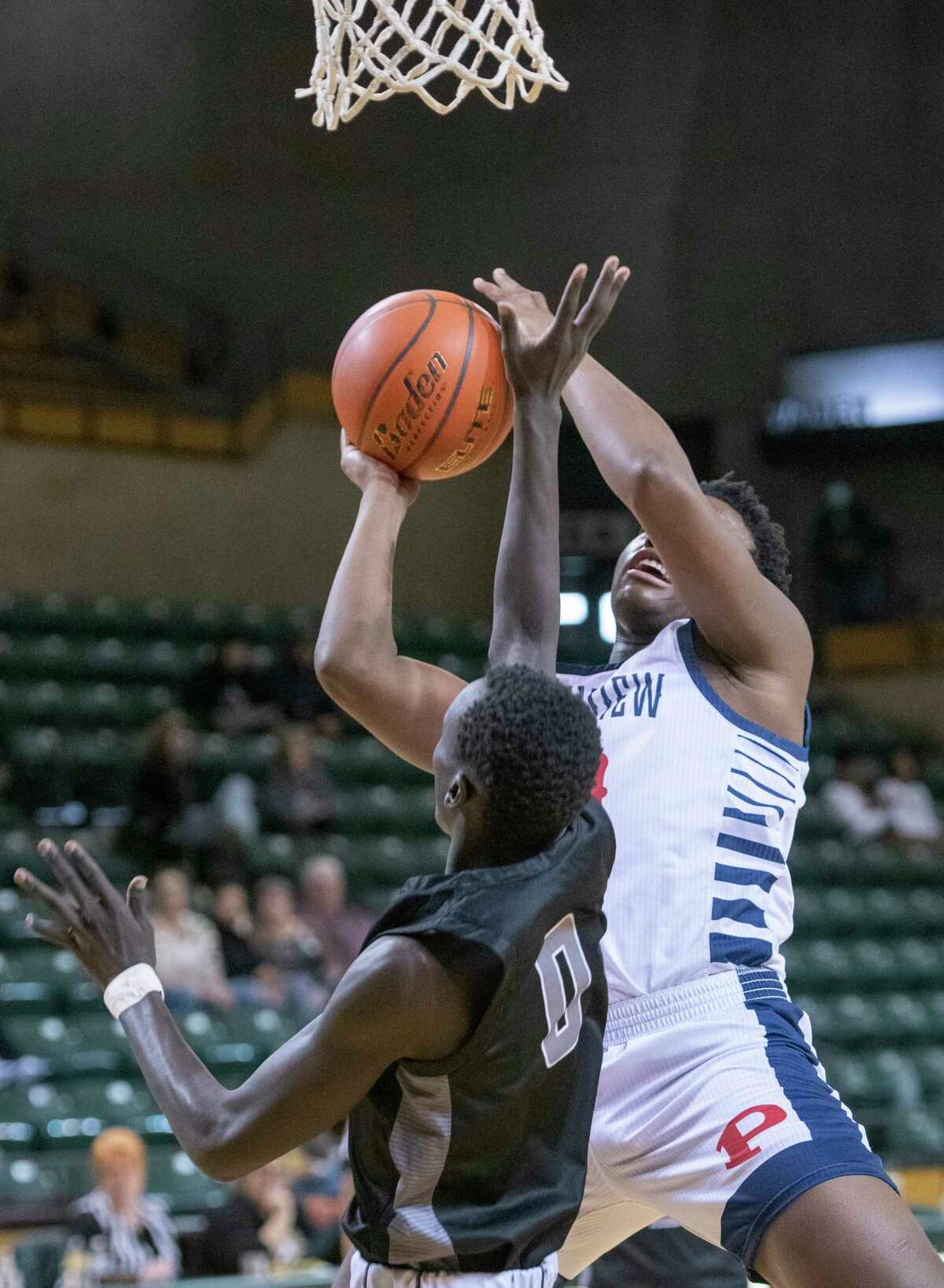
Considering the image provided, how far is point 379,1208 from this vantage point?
6.63 feet

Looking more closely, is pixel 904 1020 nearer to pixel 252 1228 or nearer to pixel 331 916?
pixel 331 916

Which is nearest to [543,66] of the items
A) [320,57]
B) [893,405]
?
[320,57]

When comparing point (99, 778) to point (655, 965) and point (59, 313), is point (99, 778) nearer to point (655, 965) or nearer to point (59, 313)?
point (59, 313)

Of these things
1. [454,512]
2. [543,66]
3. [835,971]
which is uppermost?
[543,66]

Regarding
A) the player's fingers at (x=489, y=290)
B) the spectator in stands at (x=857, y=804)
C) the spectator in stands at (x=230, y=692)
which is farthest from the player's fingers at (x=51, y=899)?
the spectator in stands at (x=857, y=804)

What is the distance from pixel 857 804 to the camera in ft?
36.0

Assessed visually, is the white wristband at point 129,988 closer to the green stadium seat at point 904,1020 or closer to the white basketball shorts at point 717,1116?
the white basketball shorts at point 717,1116

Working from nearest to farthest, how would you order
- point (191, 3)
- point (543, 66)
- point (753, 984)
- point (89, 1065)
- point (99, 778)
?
point (753, 984)
point (543, 66)
point (89, 1065)
point (99, 778)
point (191, 3)

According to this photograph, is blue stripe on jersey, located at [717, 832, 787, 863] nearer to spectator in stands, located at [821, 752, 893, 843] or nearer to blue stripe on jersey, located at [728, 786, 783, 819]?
blue stripe on jersey, located at [728, 786, 783, 819]

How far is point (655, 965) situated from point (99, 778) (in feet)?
22.4

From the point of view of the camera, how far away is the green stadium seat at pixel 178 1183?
5816 millimetres

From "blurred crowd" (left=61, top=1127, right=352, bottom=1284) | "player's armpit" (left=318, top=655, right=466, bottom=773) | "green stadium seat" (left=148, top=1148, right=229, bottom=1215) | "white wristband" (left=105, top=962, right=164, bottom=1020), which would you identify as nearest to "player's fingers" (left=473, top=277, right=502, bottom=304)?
"player's armpit" (left=318, top=655, right=466, bottom=773)

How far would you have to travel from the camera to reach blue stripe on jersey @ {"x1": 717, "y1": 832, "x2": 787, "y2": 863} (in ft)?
9.09

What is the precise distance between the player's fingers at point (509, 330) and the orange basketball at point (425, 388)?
1.22 feet
